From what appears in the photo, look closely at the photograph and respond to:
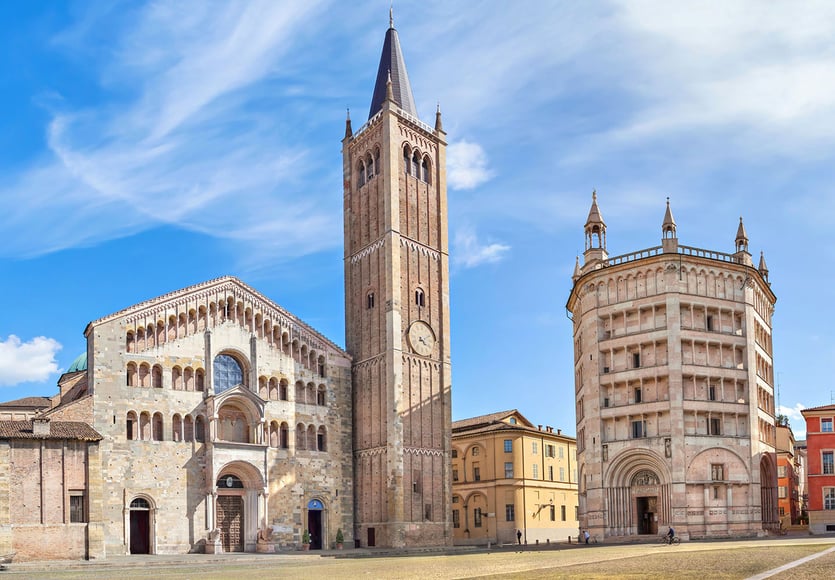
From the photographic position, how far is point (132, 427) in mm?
51562

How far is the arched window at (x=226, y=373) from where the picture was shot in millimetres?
56406

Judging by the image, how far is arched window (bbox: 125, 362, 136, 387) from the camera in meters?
52.0

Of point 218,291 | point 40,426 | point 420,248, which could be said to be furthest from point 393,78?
point 40,426

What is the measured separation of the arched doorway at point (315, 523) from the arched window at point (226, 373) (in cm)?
959

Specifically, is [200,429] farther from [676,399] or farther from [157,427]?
[676,399]

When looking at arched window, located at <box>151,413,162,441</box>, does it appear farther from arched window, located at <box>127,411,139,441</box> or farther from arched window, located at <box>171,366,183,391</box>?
arched window, located at <box>171,366,183,391</box>

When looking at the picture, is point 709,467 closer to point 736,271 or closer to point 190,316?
point 736,271

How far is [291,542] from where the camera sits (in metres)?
56.9

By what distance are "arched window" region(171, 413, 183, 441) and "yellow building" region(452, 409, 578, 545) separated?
3213 centimetres

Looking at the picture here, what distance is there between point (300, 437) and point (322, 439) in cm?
191

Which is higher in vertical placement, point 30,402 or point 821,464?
point 30,402

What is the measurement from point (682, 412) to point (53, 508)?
3842 centimetres

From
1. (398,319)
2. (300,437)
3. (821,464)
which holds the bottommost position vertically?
(821,464)

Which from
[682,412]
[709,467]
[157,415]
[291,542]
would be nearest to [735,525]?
[709,467]
